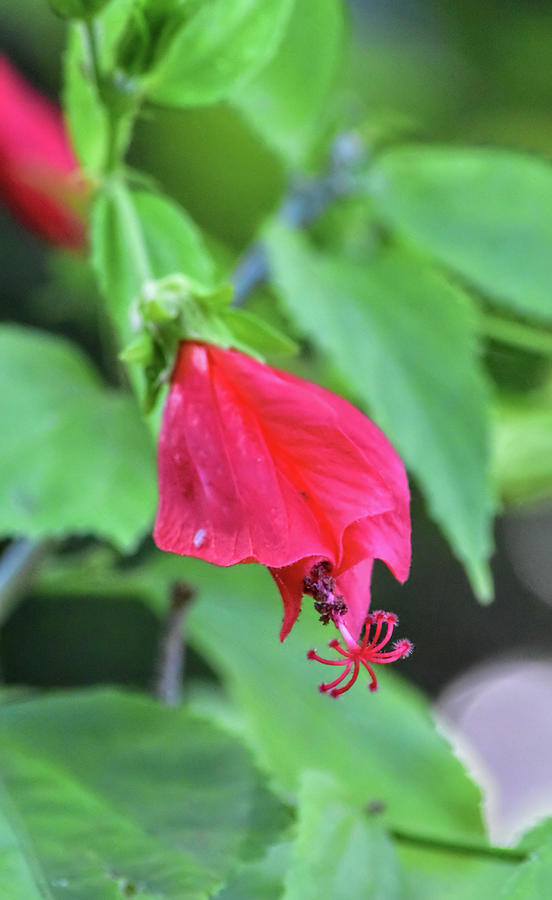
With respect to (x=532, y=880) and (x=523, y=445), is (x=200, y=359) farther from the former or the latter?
(x=523, y=445)

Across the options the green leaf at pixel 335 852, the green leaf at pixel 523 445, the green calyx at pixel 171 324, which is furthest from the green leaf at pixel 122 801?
the green leaf at pixel 523 445

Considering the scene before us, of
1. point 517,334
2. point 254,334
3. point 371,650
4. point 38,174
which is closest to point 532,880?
point 371,650

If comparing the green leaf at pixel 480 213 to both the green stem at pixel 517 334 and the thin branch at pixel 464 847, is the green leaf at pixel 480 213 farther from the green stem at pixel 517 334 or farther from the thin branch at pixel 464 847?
the thin branch at pixel 464 847

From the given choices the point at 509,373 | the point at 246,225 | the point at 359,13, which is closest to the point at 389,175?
the point at 509,373

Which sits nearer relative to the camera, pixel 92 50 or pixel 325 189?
pixel 92 50

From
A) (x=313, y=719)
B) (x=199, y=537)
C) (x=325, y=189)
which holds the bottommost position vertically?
(x=313, y=719)

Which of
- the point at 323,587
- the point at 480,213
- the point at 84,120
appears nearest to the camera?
the point at 323,587

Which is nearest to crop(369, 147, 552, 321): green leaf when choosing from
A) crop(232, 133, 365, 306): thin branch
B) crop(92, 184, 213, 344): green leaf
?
crop(232, 133, 365, 306): thin branch

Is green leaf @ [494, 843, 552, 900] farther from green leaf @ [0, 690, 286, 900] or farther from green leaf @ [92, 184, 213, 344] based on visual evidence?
green leaf @ [92, 184, 213, 344]
